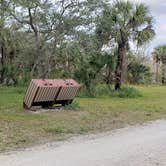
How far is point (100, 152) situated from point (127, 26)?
71.5 ft

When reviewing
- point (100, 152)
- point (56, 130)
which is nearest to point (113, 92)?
point (56, 130)

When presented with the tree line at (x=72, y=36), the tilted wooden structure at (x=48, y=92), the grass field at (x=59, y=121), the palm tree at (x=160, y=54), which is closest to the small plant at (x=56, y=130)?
the grass field at (x=59, y=121)

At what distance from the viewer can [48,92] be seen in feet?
58.7

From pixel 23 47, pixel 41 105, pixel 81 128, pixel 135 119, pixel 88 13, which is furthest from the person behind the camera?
pixel 23 47

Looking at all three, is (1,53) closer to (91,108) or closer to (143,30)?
(143,30)

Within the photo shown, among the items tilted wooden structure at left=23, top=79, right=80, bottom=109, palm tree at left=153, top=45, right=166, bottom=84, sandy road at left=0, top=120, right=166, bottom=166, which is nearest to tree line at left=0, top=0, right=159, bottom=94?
tilted wooden structure at left=23, top=79, right=80, bottom=109

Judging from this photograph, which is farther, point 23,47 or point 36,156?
point 23,47

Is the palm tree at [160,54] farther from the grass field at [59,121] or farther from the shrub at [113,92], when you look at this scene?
the grass field at [59,121]

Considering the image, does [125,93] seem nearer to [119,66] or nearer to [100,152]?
[119,66]

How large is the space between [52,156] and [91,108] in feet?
34.5

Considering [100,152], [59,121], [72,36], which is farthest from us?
[72,36]

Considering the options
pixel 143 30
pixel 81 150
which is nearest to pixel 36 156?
pixel 81 150

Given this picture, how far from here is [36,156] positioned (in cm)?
915

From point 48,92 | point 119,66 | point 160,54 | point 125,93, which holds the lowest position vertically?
point 125,93
